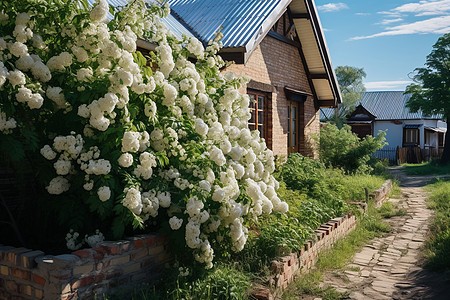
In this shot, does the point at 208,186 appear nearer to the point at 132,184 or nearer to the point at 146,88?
the point at 132,184

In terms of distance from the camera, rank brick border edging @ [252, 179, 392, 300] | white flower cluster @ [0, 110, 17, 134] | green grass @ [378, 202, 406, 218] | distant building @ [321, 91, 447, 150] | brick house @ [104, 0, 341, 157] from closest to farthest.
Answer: white flower cluster @ [0, 110, 17, 134] < brick border edging @ [252, 179, 392, 300] < brick house @ [104, 0, 341, 157] < green grass @ [378, 202, 406, 218] < distant building @ [321, 91, 447, 150]

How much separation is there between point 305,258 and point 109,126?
307cm

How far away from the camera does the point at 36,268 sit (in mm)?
3514

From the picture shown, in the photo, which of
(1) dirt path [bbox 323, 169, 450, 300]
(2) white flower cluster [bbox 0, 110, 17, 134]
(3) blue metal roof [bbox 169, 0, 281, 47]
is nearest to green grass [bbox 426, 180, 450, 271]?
(1) dirt path [bbox 323, 169, 450, 300]

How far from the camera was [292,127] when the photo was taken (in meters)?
12.7

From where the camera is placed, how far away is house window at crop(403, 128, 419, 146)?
33.3 metres

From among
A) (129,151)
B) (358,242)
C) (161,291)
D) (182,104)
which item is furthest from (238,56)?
(161,291)

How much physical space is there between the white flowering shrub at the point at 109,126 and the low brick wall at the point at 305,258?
1.81 feet

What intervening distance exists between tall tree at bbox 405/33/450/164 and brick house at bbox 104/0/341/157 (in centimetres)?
1220

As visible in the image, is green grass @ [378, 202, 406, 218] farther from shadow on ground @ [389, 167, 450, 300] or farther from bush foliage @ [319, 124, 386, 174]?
shadow on ground @ [389, 167, 450, 300]

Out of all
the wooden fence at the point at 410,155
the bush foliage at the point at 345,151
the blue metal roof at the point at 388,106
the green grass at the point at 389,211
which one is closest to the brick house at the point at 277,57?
the bush foliage at the point at 345,151

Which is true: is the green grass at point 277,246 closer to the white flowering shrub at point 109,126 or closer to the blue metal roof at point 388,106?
the white flowering shrub at point 109,126

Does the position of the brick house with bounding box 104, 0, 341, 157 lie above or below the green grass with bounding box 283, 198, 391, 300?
above

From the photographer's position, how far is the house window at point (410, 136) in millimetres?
33297
